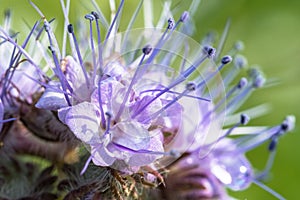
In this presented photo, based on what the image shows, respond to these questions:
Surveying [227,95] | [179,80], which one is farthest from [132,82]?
[227,95]

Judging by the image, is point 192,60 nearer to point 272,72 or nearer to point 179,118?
point 179,118

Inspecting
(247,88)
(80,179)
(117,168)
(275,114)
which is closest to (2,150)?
(80,179)

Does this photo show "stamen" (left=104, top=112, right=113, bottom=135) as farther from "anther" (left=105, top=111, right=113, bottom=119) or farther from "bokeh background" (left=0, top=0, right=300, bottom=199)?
"bokeh background" (left=0, top=0, right=300, bottom=199)

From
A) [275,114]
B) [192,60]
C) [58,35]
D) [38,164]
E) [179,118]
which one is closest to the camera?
[179,118]

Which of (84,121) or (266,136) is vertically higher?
(266,136)

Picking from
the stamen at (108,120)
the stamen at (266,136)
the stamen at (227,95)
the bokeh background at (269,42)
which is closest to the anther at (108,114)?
the stamen at (108,120)

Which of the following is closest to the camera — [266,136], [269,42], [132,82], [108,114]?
[108,114]

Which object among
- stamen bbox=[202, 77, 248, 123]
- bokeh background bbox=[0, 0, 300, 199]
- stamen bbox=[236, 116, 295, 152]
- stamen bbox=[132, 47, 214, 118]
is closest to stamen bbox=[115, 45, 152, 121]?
stamen bbox=[132, 47, 214, 118]

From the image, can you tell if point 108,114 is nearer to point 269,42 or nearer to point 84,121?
point 84,121

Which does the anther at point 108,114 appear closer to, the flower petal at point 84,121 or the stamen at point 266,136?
the flower petal at point 84,121
